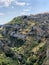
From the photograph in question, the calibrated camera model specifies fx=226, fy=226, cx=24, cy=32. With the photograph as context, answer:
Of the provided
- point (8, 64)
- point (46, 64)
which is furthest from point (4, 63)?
point (46, 64)

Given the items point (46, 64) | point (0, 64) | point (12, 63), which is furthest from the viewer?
point (12, 63)

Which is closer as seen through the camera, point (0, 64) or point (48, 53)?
point (0, 64)

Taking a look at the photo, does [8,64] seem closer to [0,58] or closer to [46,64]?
[0,58]

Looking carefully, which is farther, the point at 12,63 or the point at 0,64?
the point at 12,63

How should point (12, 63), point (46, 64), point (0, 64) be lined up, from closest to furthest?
point (46, 64), point (0, 64), point (12, 63)

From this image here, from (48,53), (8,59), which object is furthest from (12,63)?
(48,53)

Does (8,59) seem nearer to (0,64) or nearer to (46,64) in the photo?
(0,64)

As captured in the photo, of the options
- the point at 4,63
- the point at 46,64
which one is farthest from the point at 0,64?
the point at 46,64
